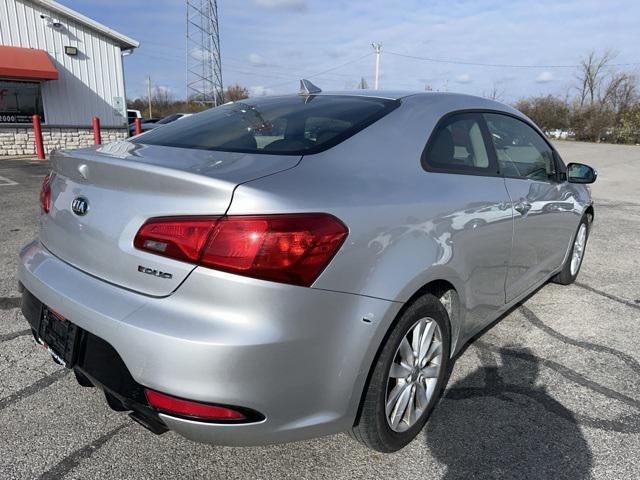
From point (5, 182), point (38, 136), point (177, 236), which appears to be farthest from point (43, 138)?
point (177, 236)

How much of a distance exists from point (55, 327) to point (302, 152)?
3.98 feet

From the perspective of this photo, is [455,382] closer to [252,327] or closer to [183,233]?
[252,327]

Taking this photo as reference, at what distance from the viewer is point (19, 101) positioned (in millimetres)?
14141

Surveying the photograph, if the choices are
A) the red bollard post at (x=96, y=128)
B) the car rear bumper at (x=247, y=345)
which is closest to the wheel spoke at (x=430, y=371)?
the car rear bumper at (x=247, y=345)

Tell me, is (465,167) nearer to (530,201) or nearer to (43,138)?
(530,201)

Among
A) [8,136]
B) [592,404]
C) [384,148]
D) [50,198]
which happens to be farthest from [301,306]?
[8,136]

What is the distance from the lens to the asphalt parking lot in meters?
2.10

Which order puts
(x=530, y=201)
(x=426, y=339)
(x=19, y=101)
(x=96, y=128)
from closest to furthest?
(x=426, y=339) → (x=530, y=201) → (x=96, y=128) → (x=19, y=101)

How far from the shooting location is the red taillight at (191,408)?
164cm

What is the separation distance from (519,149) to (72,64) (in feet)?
49.0

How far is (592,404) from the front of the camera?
104 inches

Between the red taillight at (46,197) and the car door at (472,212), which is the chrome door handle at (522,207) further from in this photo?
the red taillight at (46,197)

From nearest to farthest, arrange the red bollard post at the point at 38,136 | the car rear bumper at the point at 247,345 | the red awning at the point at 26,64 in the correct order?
the car rear bumper at the point at 247,345 → the red awning at the point at 26,64 → the red bollard post at the point at 38,136

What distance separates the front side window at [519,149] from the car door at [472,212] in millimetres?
129
